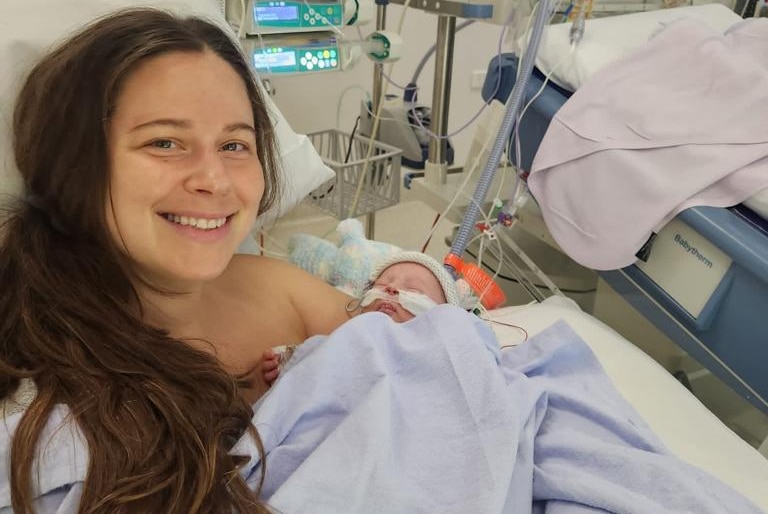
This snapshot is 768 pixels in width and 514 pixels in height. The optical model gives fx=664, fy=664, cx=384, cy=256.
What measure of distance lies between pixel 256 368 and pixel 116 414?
39cm

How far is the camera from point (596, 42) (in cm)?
173

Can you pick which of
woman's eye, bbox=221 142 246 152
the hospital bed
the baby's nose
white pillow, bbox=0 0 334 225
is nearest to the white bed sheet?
the hospital bed

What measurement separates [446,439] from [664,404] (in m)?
0.56

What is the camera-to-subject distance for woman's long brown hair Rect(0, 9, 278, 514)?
74 centimetres

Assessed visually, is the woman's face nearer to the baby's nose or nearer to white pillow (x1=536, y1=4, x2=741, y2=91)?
the baby's nose

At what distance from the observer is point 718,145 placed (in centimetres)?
136

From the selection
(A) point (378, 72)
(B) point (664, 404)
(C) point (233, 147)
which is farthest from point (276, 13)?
(B) point (664, 404)

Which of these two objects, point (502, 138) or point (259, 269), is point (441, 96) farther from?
point (259, 269)

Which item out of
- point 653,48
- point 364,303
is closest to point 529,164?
point 653,48

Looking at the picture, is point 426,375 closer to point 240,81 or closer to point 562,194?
point 240,81

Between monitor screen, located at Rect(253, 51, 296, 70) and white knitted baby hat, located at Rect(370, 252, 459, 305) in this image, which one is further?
monitor screen, located at Rect(253, 51, 296, 70)

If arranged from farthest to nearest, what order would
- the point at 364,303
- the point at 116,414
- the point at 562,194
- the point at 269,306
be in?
the point at 562,194 < the point at 364,303 < the point at 269,306 < the point at 116,414

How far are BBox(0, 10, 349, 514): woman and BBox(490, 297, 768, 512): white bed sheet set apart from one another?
70 cm

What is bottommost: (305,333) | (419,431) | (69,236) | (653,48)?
(305,333)
